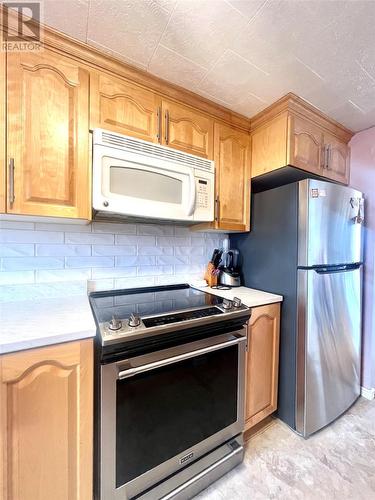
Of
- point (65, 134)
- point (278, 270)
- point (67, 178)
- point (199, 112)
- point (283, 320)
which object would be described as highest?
point (199, 112)

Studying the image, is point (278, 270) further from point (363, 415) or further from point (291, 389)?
point (363, 415)

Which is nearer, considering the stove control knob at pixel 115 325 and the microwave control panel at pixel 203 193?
the stove control knob at pixel 115 325

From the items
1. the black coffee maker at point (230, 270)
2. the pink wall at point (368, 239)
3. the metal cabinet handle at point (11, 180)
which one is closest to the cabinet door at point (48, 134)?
the metal cabinet handle at point (11, 180)

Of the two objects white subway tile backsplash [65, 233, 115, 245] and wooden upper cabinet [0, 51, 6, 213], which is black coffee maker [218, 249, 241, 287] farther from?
wooden upper cabinet [0, 51, 6, 213]

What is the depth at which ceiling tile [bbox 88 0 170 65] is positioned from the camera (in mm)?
868

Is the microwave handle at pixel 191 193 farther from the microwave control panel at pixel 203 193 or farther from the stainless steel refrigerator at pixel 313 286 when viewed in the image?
the stainless steel refrigerator at pixel 313 286

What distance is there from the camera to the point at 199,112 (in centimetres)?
143

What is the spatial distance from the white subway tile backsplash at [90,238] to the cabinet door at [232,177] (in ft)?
2.53

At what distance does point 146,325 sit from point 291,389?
115 centimetres

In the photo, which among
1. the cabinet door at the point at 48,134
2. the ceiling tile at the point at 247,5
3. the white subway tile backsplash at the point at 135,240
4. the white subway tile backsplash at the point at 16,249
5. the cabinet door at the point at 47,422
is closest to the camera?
the cabinet door at the point at 47,422

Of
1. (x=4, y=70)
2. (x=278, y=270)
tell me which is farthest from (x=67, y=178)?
(x=278, y=270)

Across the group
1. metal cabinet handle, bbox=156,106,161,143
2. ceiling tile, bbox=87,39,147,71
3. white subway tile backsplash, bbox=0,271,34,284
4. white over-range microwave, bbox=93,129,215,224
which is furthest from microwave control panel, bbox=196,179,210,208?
white subway tile backsplash, bbox=0,271,34,284

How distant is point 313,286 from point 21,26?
1.95 metres

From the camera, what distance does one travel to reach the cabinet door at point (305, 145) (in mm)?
1448
